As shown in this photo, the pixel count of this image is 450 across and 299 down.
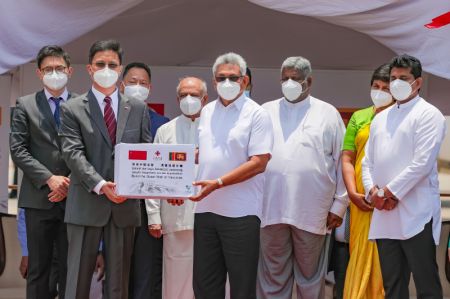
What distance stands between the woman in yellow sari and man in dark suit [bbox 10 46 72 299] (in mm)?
1745

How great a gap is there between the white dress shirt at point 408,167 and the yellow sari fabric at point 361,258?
0.46 meters

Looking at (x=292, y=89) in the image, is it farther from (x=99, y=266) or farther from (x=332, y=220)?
(x=99, y=266)

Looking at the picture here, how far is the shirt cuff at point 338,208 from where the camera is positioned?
17.4 feet

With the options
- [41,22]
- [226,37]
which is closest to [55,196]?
[41,22]

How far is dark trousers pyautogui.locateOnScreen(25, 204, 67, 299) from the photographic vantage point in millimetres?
5000

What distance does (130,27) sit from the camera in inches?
266

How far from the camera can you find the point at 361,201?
517 cm

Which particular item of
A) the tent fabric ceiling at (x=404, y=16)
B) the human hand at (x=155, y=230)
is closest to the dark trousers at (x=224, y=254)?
the human hand at (x=155, y=230)

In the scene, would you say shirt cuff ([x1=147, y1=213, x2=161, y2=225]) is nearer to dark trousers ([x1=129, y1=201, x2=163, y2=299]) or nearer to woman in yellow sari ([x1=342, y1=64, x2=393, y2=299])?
dark trousers ([x1=129, y1=201, x2=163, y2=299])

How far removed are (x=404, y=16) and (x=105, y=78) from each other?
6.66 feet

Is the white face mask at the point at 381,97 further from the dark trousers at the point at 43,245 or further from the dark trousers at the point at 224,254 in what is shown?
the dark trousers at the point at 43,245

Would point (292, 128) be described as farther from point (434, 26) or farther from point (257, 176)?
point (434, 26)

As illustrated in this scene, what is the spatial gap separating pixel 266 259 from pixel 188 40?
227 cm

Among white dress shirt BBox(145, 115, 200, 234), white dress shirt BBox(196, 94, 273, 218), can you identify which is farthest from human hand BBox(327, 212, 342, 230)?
white dress shirt BBox(145, 115, 200, 234)
